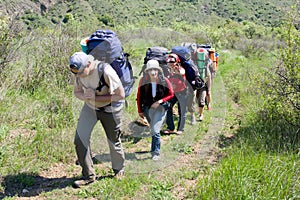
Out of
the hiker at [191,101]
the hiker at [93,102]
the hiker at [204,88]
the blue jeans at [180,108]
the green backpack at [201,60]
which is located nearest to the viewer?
the hiker at [93,102]

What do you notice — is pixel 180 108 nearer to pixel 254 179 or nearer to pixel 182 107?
pixel 182 107

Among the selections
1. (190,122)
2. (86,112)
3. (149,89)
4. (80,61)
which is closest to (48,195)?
(86,112)

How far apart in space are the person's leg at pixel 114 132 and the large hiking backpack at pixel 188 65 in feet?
7.85

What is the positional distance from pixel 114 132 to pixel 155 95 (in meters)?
1.16

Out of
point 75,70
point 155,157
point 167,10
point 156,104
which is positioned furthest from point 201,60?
point 167,10

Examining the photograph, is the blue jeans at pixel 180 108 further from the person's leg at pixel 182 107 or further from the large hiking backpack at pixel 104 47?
the large hiking backpack at pixel 104 47

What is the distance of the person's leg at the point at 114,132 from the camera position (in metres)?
4.17

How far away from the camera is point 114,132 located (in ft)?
14.0

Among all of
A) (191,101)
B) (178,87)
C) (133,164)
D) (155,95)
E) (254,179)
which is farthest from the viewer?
(191,101)

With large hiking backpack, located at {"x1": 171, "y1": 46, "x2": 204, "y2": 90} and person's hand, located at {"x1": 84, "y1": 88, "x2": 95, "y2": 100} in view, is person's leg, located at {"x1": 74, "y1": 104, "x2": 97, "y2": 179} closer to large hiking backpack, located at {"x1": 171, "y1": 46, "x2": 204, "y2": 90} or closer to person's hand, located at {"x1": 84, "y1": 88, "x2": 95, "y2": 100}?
person's hand, located at {"x1": 84, "y1": 88, "x2": 95, "y2": 100}

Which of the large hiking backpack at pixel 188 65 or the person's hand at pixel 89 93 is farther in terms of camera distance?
the large hiking backpack at pixel 188 65

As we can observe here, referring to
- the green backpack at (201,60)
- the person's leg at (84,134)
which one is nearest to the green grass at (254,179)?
the person's leg at (84,134)

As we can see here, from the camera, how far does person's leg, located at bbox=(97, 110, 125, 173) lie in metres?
4.17

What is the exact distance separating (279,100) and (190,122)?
85.2 inches
